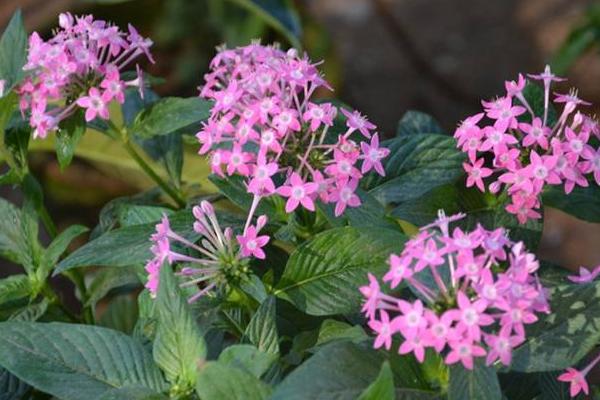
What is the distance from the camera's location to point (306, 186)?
Answer: 0.82 metres

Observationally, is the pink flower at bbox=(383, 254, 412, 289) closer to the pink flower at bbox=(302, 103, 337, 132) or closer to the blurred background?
the pink flower at bbox=(302, 103, 337, 132)

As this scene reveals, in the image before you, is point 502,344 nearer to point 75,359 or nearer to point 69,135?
point 75,359

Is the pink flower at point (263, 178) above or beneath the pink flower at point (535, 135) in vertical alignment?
beneath

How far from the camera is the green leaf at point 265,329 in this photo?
77 cm

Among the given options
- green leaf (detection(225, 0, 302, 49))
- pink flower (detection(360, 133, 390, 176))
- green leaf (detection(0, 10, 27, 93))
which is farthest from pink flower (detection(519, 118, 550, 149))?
green leaf (detection(225, 0, 302, 49))

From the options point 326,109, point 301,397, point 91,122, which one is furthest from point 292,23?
point 301,397

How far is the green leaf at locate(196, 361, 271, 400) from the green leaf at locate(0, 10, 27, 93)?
1.48ft

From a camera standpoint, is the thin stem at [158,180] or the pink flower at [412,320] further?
the thin stem at [158,180]

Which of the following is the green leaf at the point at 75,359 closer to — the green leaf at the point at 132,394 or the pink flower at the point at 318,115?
the green leaf at the point at 132,394

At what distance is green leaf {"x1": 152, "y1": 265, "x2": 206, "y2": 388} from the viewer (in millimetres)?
739

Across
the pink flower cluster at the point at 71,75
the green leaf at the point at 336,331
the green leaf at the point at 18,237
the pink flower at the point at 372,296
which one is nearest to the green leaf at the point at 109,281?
the green leaf at the point at 18,237

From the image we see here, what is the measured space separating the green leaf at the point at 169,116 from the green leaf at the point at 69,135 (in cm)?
7

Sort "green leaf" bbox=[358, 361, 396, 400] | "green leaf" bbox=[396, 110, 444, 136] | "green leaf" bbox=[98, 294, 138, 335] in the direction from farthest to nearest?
"green leaf" bbox=[98, 294, 138, 335] → "green leaf" bbox=[396, 110, 444, 136] → "green leaf" bbox=[358, 361, 396, 400]

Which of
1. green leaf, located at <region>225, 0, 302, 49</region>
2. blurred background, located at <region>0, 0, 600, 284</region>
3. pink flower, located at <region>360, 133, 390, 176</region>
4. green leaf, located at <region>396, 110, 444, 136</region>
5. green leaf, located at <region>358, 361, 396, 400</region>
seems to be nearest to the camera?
green leaf, located at <region>358, 361, 396, 400</region>
